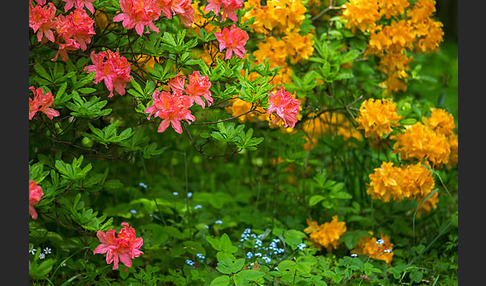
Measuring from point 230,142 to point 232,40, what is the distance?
0.41 metres

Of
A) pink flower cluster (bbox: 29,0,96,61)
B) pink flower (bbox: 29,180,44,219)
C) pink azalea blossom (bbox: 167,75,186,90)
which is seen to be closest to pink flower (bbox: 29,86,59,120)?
pink flower cluster (bbox: 29,0,96,61)

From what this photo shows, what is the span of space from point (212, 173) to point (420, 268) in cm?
166

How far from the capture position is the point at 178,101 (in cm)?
204

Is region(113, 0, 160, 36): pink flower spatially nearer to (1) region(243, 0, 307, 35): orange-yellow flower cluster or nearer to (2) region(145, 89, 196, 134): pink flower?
(2) region(145, 89, 196, 134): pink flower

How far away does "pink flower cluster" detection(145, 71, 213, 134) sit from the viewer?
2.03 metres

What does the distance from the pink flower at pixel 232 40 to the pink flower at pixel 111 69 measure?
0.38 m

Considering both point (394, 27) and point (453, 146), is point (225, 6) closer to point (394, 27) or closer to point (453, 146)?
point (394, 27)

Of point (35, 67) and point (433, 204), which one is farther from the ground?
point (35, 67)

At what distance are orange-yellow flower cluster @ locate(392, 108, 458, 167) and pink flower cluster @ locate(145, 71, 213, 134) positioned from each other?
115cm

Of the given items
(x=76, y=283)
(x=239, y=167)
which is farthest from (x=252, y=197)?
(x=76, y=283)

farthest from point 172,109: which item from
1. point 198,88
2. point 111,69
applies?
point 111,69

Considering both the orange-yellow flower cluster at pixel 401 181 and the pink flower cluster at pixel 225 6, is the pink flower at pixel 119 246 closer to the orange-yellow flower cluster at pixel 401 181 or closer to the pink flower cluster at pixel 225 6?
the pink flower cluster at pixel 225 6

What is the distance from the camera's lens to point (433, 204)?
2.90 m

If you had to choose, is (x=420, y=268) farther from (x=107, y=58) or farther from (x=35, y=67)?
(x=35, y=67)
